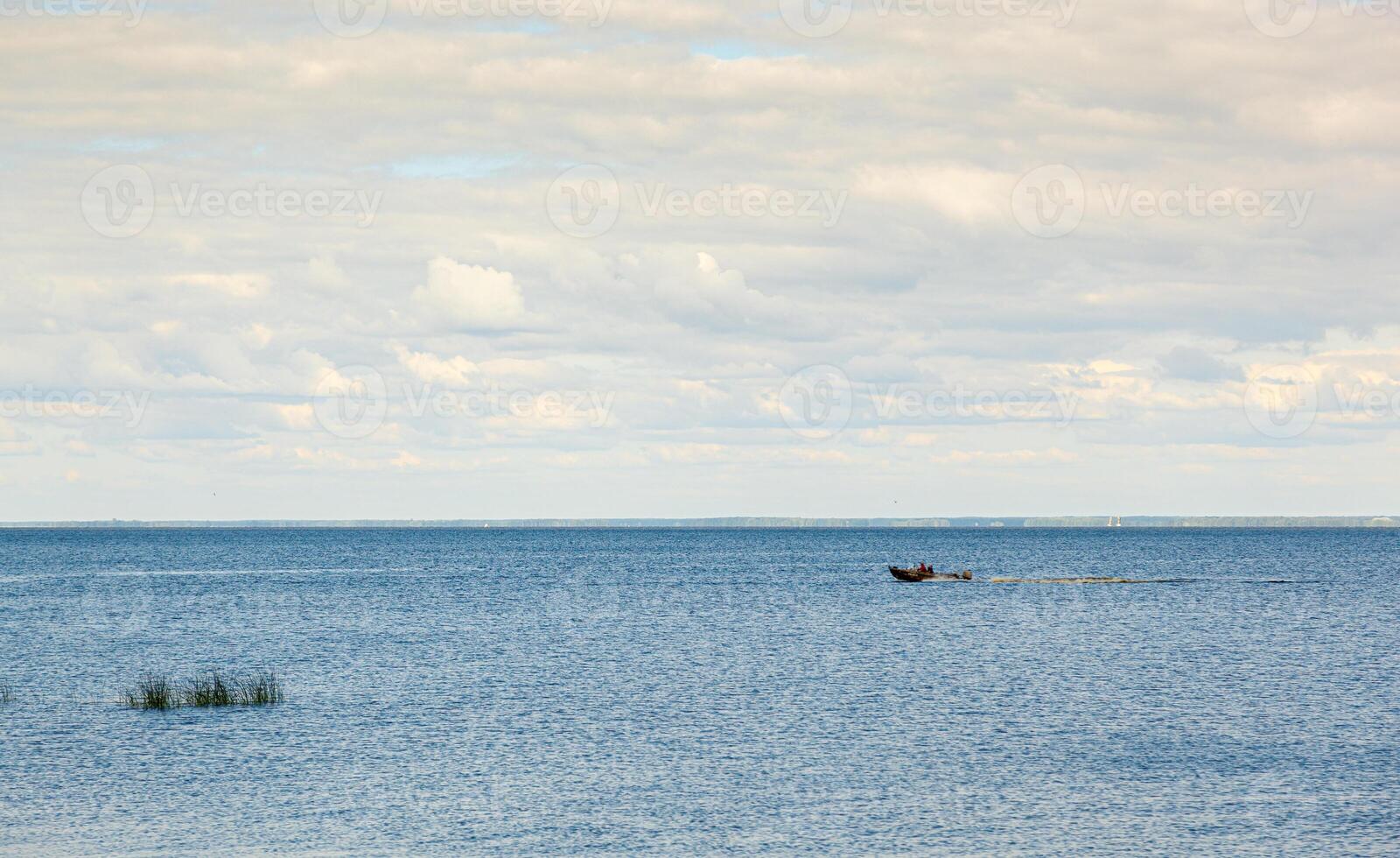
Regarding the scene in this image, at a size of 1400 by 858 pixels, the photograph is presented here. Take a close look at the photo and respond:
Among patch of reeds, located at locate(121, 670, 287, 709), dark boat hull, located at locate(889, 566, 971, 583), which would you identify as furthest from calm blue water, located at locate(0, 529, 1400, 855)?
dark boat hull, located at locate(889, 566, 971, 583)

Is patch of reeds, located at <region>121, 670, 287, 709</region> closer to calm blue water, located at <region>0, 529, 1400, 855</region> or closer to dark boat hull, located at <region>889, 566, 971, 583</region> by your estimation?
calm blue water, located at <region>0, 529, 1400, 855</region>

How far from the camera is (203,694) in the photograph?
62781 mm

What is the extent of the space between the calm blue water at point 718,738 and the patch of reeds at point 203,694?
4.74 ft

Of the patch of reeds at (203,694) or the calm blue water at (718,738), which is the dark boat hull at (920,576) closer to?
the calm blue water at (718,738)

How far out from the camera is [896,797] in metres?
43.8

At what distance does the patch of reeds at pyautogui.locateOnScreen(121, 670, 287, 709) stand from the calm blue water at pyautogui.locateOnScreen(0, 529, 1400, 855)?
1444mm

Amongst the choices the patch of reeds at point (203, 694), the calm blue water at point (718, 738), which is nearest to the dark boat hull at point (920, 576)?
the calm blue water at point (718, 738)

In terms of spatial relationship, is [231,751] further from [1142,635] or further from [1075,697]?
[1142,635]

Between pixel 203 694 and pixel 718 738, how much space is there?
24.2 metres

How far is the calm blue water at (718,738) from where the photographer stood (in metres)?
40.2

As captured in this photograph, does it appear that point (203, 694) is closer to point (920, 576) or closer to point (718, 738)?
point (718, 738)

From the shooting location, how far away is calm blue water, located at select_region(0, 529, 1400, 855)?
40156mm

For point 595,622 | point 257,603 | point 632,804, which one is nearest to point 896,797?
point 632,804

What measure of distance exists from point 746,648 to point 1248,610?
53.1 m
